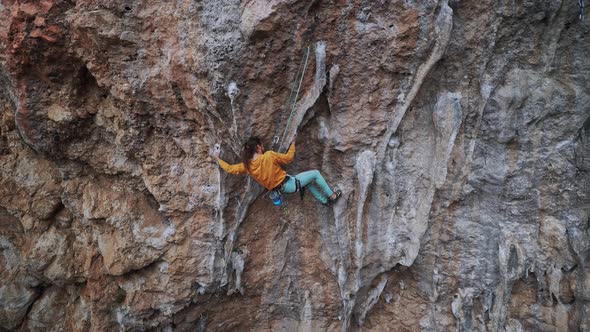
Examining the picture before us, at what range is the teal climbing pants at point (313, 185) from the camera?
201 inches

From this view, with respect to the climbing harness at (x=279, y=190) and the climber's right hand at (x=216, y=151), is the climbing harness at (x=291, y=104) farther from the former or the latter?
the climber's right hand at (x=216, y=151)

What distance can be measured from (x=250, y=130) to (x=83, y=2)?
2566 mm

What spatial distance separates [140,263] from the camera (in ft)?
18.2

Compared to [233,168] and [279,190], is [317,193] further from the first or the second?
[233,168]

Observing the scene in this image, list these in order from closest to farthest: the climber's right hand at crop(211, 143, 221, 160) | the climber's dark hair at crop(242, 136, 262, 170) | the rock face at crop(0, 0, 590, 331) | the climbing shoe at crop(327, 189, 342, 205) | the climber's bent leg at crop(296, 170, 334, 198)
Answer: the rock face at crop(0, 0, 590, 331) → the climber's dark hair at crop(242, 136, 262, 170) → the climber's right hand at crop(211, 143, 221, 160) → the climber's bent leg at crop(296, 170, 334, 198) → the climbing shoe at crop(327, 189, 342, 205)

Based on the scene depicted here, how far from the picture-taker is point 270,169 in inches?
189

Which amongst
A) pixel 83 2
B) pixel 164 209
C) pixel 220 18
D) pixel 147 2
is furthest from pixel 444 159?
pixel 83 2

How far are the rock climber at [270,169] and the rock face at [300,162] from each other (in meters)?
0.26

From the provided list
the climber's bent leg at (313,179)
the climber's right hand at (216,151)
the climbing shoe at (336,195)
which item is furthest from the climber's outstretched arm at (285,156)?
the climbing shoe at (336,195)

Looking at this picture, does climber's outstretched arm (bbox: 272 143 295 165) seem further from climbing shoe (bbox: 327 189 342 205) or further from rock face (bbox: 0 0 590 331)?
climbing shoe (bbox: 327 189 342 205)

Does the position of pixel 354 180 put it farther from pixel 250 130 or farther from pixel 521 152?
pixel 521 152

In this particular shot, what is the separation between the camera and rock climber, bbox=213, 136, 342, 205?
15.6 feet

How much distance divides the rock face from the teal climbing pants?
25 centimetres

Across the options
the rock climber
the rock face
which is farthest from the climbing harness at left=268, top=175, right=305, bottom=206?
the rock face
